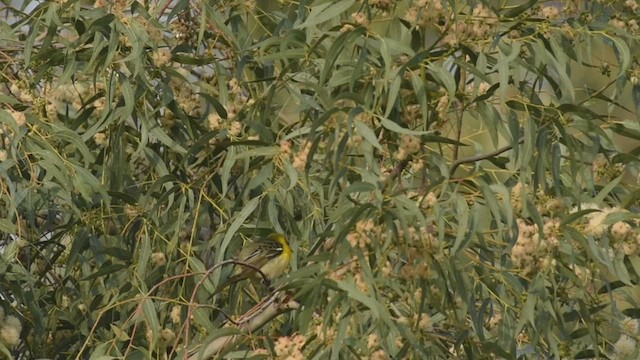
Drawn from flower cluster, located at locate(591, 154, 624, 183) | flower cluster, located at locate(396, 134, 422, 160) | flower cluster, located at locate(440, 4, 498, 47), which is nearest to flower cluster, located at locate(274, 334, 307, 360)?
flower cluster, located at locate(396, 134, 422, 160)

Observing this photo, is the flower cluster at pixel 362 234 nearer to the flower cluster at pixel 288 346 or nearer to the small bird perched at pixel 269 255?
the flower cluster at pixel 288 346

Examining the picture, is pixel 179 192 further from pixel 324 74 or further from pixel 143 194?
pixel 324 74

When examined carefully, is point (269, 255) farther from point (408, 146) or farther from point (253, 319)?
point (408, 146)

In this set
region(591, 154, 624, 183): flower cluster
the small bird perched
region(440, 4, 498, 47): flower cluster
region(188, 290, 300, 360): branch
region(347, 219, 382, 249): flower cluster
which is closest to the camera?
region(347, 219, 382, 249): flower cluster

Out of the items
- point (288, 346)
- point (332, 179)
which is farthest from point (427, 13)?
point (288, 346)

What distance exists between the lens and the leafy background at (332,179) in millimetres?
1991

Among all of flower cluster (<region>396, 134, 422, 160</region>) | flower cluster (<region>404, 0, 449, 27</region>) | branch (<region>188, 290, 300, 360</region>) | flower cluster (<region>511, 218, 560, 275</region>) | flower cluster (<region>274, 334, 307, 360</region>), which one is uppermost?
flower cluster (<region>404, 0, 449, 27</region>)

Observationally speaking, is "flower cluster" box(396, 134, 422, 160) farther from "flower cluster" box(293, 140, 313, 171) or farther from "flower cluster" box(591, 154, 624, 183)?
"flower cluster" box(591, 154, 624, 183)

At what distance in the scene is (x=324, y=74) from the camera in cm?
201

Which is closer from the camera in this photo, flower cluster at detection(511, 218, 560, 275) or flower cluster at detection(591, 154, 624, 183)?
flower cluster at detection(511, 218, 560, 275)

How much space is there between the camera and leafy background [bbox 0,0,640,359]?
1.99m

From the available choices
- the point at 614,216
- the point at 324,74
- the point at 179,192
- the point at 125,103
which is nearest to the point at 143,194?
the point at 179,192

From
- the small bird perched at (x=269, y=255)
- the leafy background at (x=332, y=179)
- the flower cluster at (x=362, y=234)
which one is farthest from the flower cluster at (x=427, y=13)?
the small bird perched at (x=269, y=255)

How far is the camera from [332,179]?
6.97ft
